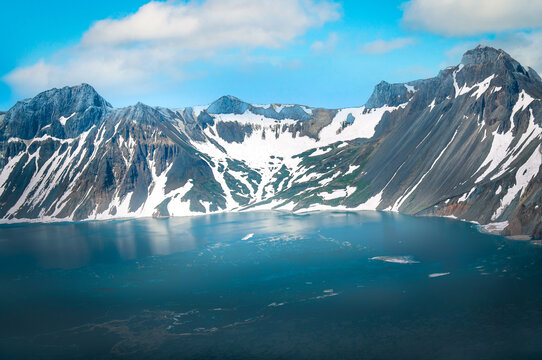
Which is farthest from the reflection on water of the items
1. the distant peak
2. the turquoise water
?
the distant peak

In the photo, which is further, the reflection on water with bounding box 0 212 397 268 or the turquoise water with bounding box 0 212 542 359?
the reflection on water with bounding box 0 212 397 268

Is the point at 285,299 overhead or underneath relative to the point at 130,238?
underneath

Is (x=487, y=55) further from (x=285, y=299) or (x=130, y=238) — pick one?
(x=285, y=299)

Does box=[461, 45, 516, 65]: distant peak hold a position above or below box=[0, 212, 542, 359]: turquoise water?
above

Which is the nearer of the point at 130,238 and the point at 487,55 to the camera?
the point at 130,238

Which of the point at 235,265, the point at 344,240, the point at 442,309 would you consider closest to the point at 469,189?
the point at 344,240

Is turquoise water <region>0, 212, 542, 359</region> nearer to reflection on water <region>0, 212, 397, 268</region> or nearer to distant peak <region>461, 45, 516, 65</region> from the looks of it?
reflection on water <region>0, 212, 397, 268</region>

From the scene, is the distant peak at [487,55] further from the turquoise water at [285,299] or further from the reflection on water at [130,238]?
the turquoise water at [285,299]

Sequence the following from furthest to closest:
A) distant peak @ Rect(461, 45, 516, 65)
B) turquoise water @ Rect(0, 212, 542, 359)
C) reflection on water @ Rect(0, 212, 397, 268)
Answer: distant peak @ Rect(461, 45, 516, 65), reflection on water @ Rect(0, 212, 397, 268), turquoise water @ Rect(0, 212, 542, 359)

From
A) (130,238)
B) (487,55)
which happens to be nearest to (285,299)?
(130,238)

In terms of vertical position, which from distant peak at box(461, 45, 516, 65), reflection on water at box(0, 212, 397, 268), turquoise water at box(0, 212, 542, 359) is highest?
distant peak at box(461, 45, 516, 65)
